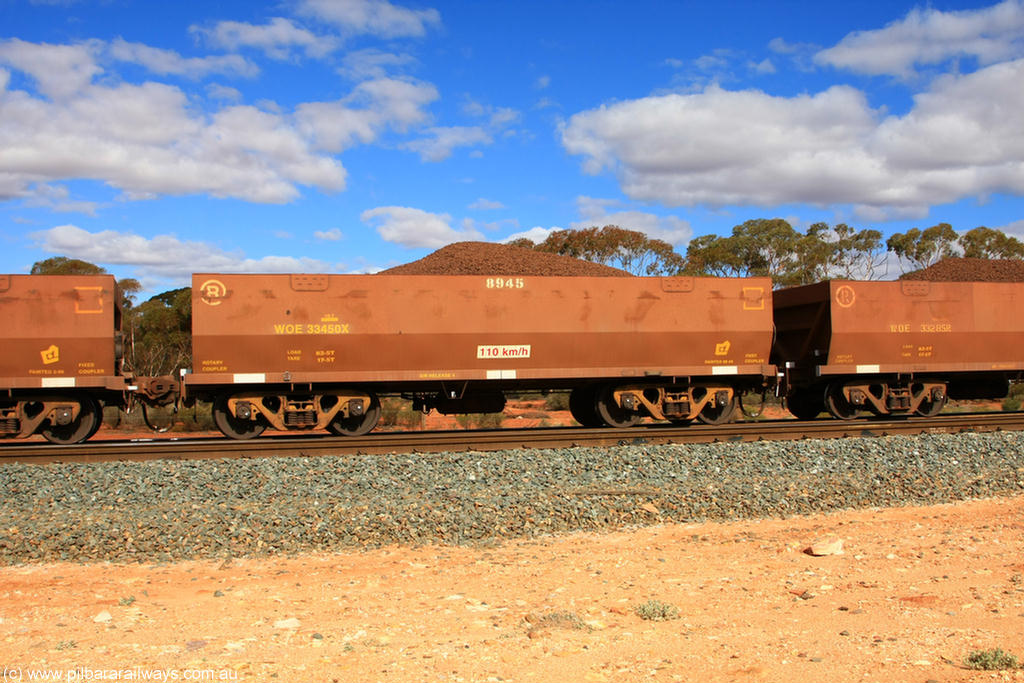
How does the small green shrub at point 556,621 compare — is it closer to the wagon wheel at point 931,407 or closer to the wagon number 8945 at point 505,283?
the wagon number 8945 at point 505,283

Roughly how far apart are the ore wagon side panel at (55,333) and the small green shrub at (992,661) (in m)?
12.5

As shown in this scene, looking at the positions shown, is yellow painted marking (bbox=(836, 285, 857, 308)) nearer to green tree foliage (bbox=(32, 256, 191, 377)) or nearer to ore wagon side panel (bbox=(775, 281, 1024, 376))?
ore wagon side panel (bbox=(775, 281, 1024, 376))

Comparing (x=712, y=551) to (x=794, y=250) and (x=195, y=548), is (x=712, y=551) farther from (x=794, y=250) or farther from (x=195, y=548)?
(x=794, y=250)

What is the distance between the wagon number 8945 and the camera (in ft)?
44.5

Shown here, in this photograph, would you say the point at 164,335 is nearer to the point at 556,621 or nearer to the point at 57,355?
the point at 57,355

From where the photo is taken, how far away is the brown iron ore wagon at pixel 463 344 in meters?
12.8

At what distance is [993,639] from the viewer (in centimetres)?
493

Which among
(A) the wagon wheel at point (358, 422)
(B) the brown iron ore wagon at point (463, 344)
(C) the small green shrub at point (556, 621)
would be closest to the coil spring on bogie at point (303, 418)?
(B) the brown iron ore wagon at point (463, 344)

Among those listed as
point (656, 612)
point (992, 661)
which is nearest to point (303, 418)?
point (656, 612)

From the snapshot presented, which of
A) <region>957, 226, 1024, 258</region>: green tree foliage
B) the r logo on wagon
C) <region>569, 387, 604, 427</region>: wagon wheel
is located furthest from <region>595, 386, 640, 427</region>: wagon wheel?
<region>957, 226, 1024, 258</region>: green tree foliage

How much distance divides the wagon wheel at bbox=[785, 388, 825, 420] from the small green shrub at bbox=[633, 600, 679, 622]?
39.5 ft

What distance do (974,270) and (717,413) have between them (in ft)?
207

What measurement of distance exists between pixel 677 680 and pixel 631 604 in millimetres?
1526

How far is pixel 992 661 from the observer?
4383mm
